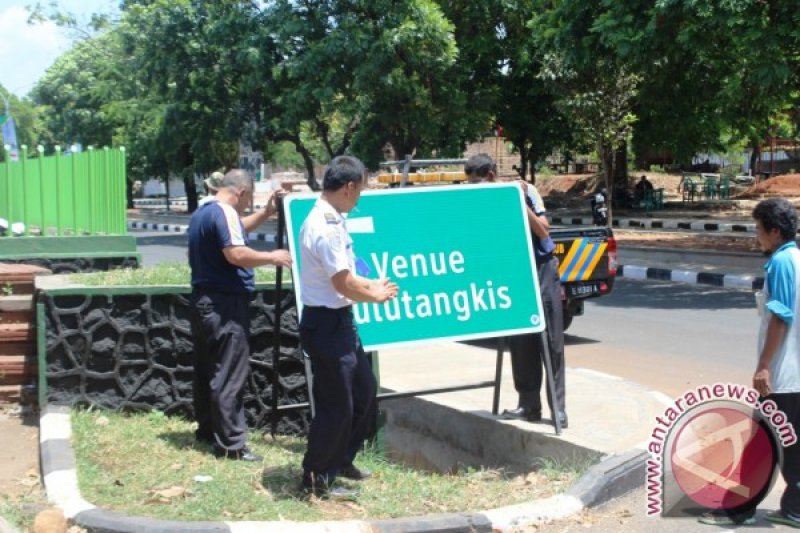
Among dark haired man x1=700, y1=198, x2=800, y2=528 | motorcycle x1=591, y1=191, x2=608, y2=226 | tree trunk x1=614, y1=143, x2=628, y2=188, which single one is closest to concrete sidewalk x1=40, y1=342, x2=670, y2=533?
dark haired man x1=700, y1=198, x2=800, y2=528

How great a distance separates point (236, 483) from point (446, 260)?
6.11 ft

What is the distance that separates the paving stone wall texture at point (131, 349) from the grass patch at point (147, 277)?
23 cm

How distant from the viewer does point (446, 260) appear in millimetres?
5965

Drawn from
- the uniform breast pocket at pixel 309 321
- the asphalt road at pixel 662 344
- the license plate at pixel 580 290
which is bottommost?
the asphalt road at pixel 662 344

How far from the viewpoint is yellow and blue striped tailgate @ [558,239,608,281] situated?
A: 10.1 m

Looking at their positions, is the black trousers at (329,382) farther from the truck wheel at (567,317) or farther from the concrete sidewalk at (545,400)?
the truck wheel at (567,317)

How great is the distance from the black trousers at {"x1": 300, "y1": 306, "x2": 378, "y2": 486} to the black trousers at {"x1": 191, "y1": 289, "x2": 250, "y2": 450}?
0.81m

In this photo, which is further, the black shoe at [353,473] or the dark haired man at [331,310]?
the black shoe at [353,473]

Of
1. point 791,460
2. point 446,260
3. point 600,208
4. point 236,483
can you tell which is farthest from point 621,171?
point 236,483

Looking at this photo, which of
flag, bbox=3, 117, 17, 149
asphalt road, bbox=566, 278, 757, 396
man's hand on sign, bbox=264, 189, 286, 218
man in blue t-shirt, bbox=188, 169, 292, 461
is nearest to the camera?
man in blue t-shirt, bbox=188, 169, 292, 461

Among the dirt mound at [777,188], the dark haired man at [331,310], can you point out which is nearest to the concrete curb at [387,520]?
the dark haired man at [331,310]

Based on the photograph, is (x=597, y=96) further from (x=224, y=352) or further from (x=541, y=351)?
(x=224, y=352)

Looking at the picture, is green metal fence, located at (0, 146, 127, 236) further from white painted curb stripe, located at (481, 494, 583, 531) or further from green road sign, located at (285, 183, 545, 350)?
white painted curb stripe, located at (481, 494, 583, 531)

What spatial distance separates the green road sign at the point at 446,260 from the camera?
579cm
